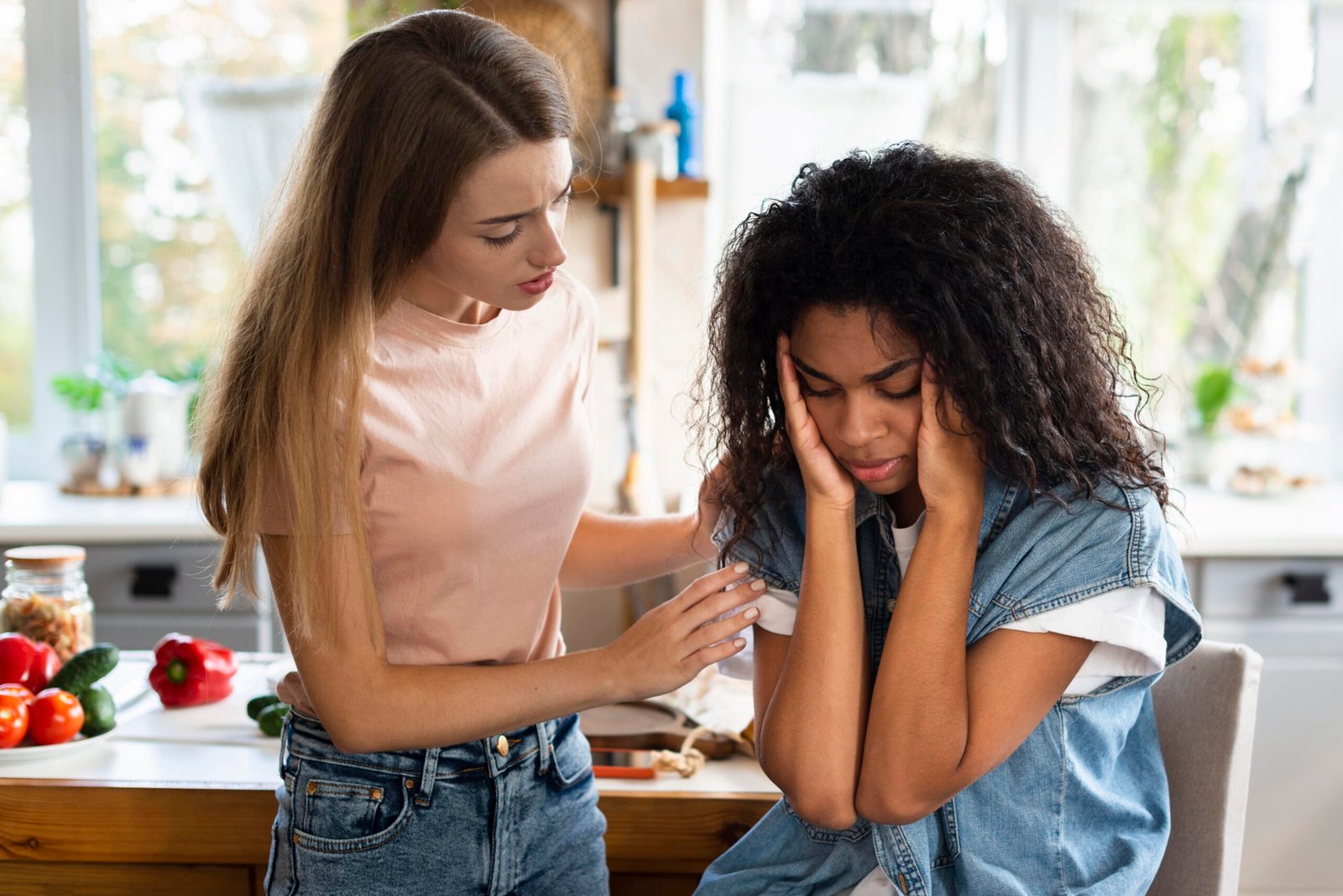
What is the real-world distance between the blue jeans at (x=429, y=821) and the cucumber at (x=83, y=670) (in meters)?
0.41

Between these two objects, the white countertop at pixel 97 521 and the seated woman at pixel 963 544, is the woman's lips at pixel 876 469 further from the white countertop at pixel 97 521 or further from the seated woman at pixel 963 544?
the white countertop at pixel 97 521

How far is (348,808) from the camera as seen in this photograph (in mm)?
1154

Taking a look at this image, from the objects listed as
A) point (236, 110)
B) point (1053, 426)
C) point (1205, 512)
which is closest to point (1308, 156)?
point (1205, 512)

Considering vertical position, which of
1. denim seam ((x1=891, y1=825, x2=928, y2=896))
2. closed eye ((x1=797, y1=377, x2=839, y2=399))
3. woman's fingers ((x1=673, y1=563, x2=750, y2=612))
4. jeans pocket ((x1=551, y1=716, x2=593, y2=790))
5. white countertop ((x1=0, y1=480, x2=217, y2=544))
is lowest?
white countertop ((x1=0, y1=480, x2=217, y2=544))

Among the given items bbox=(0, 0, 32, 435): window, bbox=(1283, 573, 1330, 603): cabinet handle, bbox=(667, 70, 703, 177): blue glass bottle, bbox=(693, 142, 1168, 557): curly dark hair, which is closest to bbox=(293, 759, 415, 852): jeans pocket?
bbox=(693, 142, 1168, 557): curly dark hair

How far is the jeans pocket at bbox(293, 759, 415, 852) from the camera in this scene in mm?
1147

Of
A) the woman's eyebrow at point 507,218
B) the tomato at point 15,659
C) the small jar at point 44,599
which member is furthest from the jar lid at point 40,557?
the woman's eyebrow at point 507,218

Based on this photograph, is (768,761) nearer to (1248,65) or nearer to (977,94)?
(977,94)

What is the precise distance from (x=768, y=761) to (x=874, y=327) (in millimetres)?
443

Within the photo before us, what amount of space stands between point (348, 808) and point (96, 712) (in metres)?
0.51

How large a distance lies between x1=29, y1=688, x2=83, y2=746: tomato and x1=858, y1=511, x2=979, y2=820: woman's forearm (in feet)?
3.19

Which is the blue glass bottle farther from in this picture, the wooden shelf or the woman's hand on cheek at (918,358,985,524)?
the woman's hand on cheek at (918,358,985,524)

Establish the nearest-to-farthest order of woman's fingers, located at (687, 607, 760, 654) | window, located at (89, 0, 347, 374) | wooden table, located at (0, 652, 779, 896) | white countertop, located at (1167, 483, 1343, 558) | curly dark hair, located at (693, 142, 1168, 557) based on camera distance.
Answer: curly dark hair, located at (693, 142, 1168, 557) → woman's fingers, located at (687, 607, 760, 654) → wooden table, located at (0, 652, 779, 896) → white countertop, located at (1167, 483, 1343, 558) → window, located at (89, 0, 347, 374)

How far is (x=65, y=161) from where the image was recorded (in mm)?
3350
